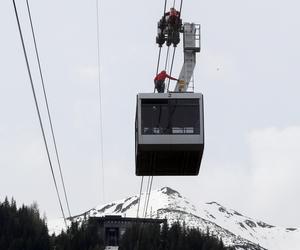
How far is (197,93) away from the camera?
1040 inches

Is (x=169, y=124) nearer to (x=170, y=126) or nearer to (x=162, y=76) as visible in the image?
(x=170, y=126)

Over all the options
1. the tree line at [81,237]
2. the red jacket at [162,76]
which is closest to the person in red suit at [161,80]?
the red jacket at [162,76]

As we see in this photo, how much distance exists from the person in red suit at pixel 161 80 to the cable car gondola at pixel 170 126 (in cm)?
36

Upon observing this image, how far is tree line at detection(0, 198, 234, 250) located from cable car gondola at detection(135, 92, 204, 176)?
460 ft

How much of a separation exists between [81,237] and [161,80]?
493ft

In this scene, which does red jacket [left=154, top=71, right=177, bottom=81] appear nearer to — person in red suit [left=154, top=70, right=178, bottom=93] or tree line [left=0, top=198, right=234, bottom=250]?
person in red suit [left=154, top=70, right=178, bottom=93]

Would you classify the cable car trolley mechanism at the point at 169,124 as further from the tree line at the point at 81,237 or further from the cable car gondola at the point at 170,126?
the tree line at the point at 81,237

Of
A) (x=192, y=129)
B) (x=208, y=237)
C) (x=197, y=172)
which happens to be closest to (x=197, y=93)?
(x=192, y=129)

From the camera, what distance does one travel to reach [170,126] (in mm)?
26562

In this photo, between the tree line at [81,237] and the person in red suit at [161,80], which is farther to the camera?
the tree line at [81,237]

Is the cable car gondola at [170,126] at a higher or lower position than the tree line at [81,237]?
lower

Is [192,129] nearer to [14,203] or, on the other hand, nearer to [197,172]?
[197,172]

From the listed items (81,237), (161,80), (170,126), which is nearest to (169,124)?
(170,126)

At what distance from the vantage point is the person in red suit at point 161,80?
26078 millimetres
